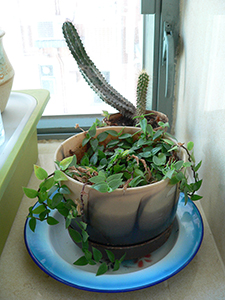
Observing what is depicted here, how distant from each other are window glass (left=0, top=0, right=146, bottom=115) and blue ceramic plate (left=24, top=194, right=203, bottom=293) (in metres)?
0.50

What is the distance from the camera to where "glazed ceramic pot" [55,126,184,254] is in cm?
40

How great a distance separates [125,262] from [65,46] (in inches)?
24.8

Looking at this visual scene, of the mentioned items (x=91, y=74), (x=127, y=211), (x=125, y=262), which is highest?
(x=91, y=74)

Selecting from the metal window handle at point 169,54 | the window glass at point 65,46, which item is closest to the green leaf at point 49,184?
the metal window handle at point 169,54

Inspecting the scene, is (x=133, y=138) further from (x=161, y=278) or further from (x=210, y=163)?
(x=161, y=278)

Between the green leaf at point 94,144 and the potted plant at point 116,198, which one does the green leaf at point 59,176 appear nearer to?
the potted plant at point 116,198

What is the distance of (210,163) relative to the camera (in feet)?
1.80

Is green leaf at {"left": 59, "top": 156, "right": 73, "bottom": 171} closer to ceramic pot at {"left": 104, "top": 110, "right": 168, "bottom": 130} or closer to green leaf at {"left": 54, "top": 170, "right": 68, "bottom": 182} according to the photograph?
green leaf at {"left": 54, "top": 170, "right": 68, "bottom": 182}

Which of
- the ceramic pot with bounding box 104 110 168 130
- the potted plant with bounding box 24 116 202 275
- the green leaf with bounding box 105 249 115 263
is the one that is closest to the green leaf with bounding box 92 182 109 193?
the potted plant with bounding box 24 116 202 275

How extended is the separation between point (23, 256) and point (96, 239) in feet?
0.50

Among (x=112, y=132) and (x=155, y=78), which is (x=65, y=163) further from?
(x=155, y=78)

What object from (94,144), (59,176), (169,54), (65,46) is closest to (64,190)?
(59,176)

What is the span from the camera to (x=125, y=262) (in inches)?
19.2

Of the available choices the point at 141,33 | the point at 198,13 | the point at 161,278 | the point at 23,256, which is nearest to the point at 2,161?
the point at 23,256
